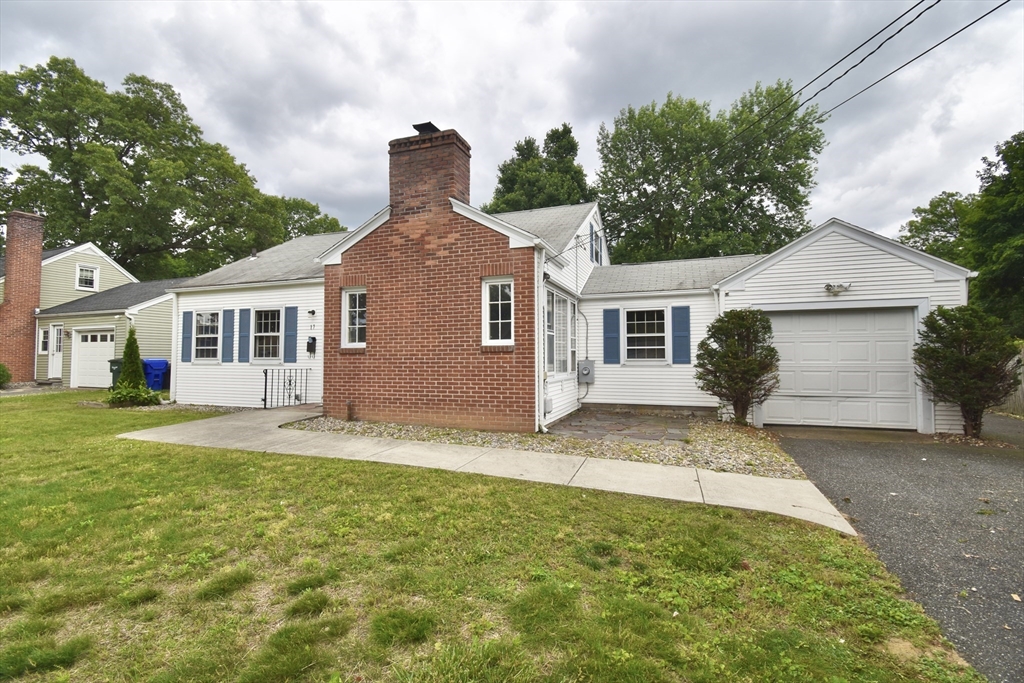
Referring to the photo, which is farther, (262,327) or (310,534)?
(262,327)

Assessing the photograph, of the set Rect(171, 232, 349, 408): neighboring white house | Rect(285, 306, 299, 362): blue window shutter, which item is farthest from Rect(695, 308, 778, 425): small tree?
Rect(285, 306, 299, 362): blue window shutter

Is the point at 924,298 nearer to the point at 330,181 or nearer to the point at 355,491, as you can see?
the point at 355,491

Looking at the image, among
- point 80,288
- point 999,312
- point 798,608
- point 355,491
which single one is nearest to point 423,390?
point 355,491

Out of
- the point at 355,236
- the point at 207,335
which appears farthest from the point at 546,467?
the point at 207,335

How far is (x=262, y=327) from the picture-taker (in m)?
12.4

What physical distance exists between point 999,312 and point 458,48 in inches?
996

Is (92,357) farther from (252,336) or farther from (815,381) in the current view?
(815,381)

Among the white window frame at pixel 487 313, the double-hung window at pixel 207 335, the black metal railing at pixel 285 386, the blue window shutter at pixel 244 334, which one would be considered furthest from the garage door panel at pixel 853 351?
the double-hung window at pixel 207 335

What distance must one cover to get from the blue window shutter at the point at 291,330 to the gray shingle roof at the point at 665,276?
7795mm

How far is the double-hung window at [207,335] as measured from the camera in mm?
12844

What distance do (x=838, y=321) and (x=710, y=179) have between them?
18.4 m

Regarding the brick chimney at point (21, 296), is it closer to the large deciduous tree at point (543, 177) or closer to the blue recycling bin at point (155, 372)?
the blue recycling bin at point (155, 372)

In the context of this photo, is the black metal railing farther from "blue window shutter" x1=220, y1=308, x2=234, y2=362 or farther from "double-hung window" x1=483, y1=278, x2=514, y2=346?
"double-hung window" x1=483, y1=278, x2=514, y2=346

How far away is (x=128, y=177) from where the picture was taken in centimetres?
2572
